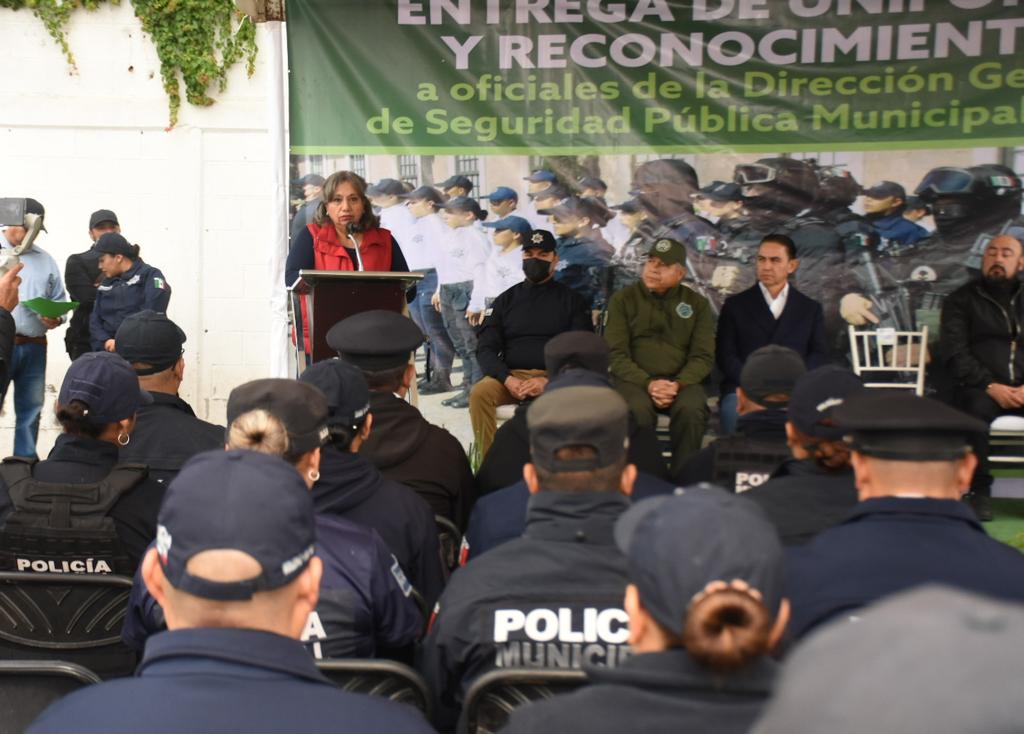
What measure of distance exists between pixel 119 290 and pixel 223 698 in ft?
21.0

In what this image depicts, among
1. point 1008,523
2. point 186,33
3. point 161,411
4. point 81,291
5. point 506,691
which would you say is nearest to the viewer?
point 506,691

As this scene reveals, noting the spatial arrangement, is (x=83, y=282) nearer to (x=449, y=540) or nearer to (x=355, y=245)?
(x=355, y=245)

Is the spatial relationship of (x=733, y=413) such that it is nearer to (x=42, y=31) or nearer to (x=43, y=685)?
(x=43, y=685)

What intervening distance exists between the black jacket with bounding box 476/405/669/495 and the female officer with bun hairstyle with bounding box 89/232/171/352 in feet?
13.3

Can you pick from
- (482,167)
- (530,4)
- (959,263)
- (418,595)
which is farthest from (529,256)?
(418,595)

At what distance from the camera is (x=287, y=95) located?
6.12 meters

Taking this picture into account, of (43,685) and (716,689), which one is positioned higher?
(716,689)

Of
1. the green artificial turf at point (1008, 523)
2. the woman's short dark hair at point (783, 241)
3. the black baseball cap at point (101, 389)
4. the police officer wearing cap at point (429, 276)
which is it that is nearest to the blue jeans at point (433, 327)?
the police officer wearing cap at point (429, 276)

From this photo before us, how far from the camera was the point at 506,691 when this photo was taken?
7.06 feet

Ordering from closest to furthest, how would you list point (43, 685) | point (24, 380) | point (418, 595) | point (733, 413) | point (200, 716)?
1. point (200, 716)
2. point (43, 685)
3. point (418, 595)
4. point (733, 413)
5. point (24, 380)

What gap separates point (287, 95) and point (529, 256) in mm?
1522

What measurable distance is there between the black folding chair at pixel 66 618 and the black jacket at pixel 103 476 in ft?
0.67

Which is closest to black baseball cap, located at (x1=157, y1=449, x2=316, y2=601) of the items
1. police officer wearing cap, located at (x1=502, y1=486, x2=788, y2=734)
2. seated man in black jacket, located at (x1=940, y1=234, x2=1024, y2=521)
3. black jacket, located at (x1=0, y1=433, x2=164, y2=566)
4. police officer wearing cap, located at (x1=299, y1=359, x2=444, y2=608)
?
police officer wearing cap, located at (x1=502, y1=486, x2=788, y2=734)

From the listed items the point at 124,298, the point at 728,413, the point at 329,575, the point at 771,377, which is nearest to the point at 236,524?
the point at 329,575
